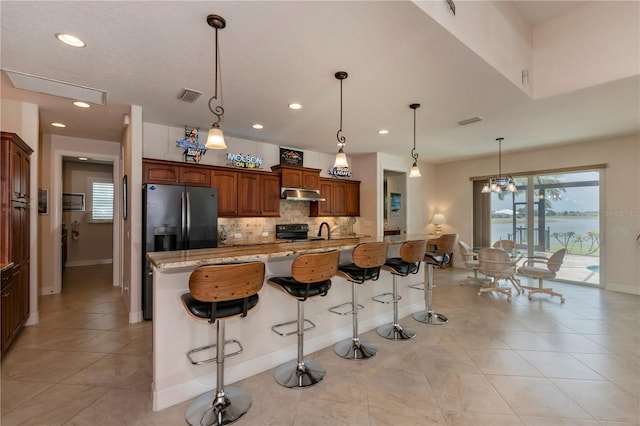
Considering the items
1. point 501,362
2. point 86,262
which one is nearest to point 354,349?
point 501,362

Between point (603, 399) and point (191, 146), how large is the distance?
5309 mm

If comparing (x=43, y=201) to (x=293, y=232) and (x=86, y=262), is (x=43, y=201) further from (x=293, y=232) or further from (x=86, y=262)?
(x=293, y=232)

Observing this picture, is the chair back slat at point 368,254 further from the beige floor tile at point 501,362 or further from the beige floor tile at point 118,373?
the beige floor tile at point 118,373

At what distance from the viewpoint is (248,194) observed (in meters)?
4.93

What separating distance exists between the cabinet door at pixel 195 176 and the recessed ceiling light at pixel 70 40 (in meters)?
2.10

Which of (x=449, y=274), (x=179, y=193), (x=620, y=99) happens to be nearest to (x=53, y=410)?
(x=179, y=193)

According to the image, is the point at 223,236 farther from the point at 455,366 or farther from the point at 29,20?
the point at 455,366

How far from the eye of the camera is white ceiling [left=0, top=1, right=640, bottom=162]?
1.93 meters

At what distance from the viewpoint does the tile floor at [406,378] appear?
1967 mm

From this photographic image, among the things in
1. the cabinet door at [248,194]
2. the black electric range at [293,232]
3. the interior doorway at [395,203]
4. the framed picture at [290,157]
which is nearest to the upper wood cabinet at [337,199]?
the black electric range at [293,232]

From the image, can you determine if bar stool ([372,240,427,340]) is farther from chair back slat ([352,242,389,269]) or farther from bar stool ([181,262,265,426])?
bar stool ([181,262,265,426])

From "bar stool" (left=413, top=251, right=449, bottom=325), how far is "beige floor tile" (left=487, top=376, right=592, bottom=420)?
1.25m

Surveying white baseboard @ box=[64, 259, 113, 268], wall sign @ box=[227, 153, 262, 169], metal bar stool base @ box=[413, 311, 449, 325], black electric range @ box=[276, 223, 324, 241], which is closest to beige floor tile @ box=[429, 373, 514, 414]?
metal bar stool base @ box=[413, 311, 449, 325]

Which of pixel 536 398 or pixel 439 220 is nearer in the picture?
pixel 536 398
